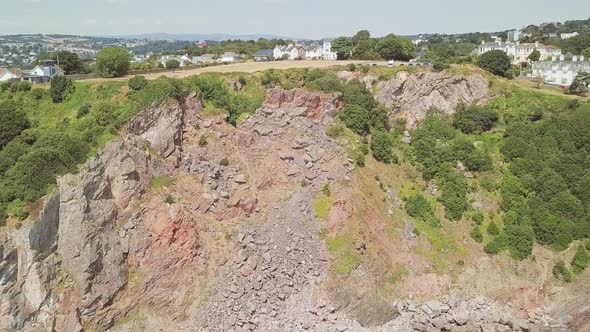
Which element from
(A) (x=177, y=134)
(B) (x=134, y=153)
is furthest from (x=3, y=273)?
(A) (x=177, y=134)

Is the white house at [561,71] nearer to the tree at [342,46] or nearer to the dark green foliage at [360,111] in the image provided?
the tree at [342,46]

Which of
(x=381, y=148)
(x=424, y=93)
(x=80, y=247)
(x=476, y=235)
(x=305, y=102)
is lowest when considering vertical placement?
(x=476, y=235)

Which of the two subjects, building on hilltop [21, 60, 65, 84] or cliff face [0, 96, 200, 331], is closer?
cliff face [0, 96, 200, 331]

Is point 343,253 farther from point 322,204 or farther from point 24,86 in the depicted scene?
point 24,86

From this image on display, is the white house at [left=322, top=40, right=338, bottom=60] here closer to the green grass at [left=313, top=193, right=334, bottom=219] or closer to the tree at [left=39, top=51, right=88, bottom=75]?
the tree at [left=39, top=51, right=88, bottom=75]

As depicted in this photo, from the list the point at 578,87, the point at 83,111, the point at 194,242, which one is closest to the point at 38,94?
the point at 83,111

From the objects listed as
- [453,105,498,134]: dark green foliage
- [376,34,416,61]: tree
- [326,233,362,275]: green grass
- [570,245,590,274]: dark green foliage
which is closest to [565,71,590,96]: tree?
[453,105,498,134]: dark green foliage

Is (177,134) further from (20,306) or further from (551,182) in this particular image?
Result: (551,182)
